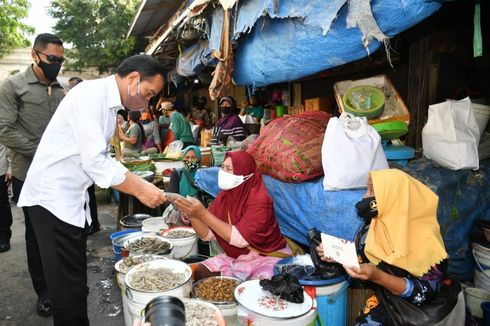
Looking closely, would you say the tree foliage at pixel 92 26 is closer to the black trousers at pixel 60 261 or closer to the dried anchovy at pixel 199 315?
the black trousers at pixel 60 261

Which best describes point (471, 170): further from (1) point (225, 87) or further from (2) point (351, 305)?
(1) point (225, 87)

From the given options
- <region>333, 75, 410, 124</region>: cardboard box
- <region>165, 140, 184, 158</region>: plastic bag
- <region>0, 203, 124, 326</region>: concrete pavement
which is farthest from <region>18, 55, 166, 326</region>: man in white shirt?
<region>165, 140, 184, 158</region>: plastic bag

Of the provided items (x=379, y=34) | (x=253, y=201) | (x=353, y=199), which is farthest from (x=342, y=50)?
(x=253, y=201)

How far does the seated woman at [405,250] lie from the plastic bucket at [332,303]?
28cm

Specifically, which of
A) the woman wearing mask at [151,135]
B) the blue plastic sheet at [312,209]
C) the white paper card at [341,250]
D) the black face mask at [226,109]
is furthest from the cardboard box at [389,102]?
the woman wearing mask at [151,135]

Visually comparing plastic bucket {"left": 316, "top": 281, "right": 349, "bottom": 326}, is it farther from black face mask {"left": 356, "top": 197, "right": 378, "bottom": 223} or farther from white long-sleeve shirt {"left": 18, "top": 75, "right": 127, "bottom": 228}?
white long-sleeve shirt {"left": 18, "top": 75, "right": 127, "bottom": 228}

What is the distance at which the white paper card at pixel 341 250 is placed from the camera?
6.48 ft

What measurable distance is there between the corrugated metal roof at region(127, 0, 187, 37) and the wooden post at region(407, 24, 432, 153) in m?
6.66

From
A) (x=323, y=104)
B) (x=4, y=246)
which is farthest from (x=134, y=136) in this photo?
(x=323, y=104)

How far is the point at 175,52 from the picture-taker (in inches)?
363

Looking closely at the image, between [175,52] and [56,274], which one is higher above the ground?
[175,52]

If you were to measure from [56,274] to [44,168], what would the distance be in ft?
2.41

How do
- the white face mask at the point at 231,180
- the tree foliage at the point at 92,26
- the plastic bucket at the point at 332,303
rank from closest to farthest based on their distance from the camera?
the plastic bucket at the point at 332,303
the white face mask at the point at 231,180
the tree foliage at the point at 92,26

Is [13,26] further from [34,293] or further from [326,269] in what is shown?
[326,269]
